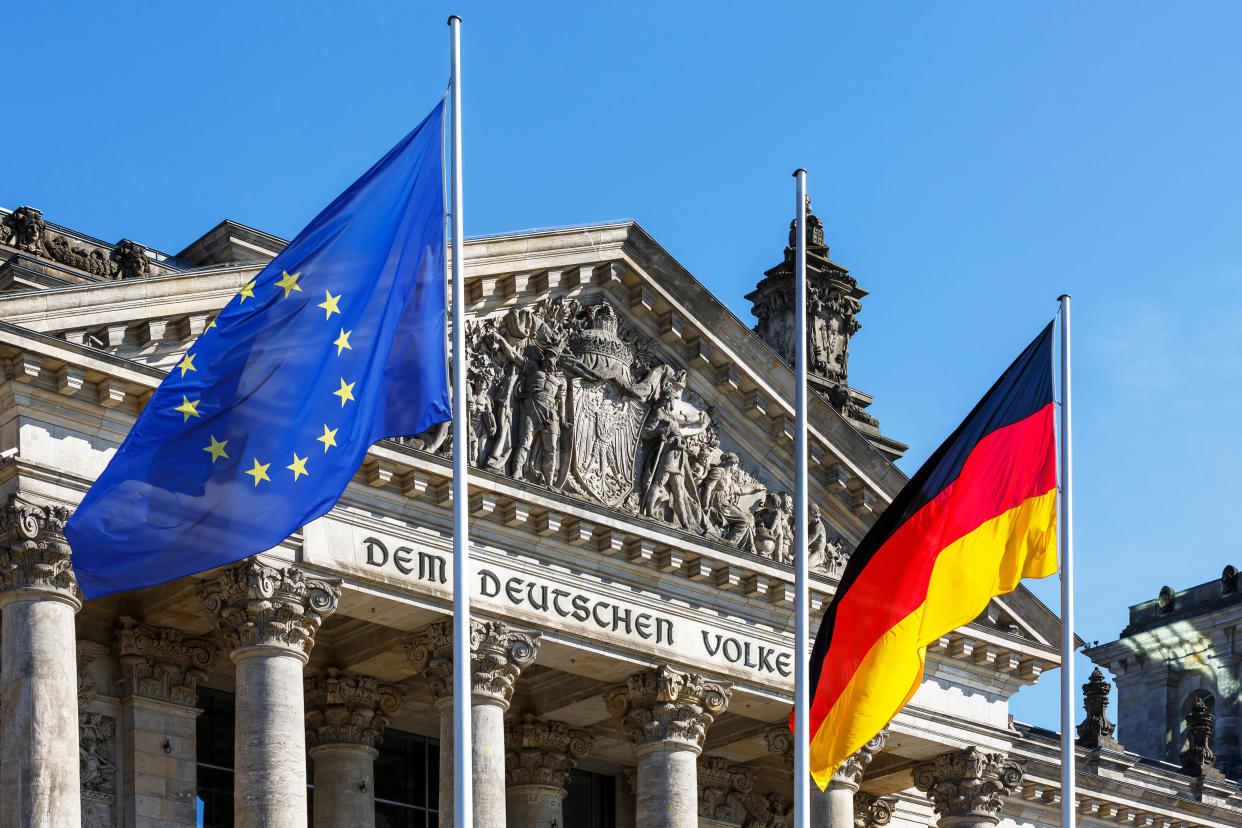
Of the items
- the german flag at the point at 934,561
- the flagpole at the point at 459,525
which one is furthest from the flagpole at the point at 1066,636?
the flagpole at the point at 459,525

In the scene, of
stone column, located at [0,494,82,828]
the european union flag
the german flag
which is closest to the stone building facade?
stone column, located at [0,494,82,828]

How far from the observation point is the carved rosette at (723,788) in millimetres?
48750

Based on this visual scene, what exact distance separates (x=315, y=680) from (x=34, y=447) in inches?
344

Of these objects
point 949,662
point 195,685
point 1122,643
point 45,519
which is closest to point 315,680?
point 195,685

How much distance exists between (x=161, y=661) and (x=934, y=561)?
46.0 ft

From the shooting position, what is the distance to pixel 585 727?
153 ft

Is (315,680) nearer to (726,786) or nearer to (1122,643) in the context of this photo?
(726,786)

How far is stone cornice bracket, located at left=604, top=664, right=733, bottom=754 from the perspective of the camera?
4316cm

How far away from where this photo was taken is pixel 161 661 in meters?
41.0

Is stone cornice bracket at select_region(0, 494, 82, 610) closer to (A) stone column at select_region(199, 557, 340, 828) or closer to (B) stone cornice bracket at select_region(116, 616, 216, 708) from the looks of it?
(A) stone column at select_region(199, 557, 340, 828)

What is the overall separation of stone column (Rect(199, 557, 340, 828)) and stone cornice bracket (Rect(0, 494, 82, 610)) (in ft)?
9.54

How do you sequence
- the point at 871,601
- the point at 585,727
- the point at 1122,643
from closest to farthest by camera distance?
the point at 871,601
the point at 585,727
the point at 1122,643

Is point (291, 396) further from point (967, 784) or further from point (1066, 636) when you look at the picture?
point (967, 784)

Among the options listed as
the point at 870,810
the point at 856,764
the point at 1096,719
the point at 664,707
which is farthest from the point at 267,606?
the point at 1096,719
